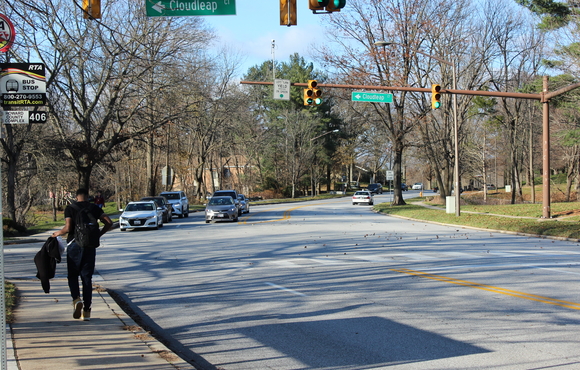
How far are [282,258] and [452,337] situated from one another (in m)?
8.89

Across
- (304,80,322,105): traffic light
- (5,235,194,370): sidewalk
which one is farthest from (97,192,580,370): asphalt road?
(304,80,322,105): traffic light

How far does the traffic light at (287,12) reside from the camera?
11242 millimetres

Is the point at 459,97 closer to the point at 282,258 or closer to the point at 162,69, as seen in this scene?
the point at 162,69

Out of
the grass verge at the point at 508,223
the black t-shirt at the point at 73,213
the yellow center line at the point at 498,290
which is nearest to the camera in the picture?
the black t-shirt at the point at 73,213

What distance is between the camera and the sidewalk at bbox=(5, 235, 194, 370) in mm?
5953

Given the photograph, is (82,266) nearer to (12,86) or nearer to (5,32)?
(12,86)

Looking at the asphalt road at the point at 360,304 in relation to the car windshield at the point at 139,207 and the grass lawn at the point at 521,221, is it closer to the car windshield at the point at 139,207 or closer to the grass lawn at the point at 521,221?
the grass lawn at the point at 521,221

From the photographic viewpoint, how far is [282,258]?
15.6m

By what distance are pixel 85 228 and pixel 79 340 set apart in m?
1.70

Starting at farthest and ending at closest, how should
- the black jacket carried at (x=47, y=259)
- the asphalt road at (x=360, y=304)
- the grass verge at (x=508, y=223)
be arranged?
the grass verge at (x=508, y=223), the black jacket carried at (x=47, y=259), the asphalt road at (x=360, y=304)

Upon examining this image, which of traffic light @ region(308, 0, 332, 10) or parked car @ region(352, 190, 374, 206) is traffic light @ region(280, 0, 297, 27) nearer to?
traffic light @ region(308, 0, 332, 10)

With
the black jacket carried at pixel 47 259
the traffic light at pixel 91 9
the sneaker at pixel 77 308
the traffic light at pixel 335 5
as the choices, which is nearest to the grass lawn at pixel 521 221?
the traffic light at pixel 335 5

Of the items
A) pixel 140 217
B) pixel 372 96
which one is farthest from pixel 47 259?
pixel 140 217

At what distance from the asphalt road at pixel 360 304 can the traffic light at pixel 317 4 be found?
5357 mm
